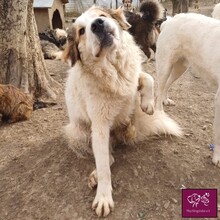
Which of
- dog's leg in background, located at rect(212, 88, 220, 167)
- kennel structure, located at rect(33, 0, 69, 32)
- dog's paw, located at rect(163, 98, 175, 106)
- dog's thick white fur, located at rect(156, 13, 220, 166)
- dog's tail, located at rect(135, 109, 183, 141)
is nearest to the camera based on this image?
dog's leg in background, located at rect(212, 88, 220, 167)

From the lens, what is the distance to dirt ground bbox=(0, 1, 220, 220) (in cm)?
244

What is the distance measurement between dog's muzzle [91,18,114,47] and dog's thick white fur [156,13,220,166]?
1.13 meters

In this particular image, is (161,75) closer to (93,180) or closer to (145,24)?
(93,180)

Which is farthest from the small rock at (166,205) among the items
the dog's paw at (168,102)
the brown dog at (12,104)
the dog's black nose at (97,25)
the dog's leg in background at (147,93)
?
the brown dog at (12,104)

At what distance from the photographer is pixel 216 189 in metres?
2.53

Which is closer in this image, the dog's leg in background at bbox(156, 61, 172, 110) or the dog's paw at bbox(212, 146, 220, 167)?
the dog's paw at bbox(212, 146, 220, 167)

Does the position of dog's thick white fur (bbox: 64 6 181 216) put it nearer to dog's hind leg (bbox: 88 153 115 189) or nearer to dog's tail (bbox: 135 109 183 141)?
dog's hind leg (bbox: 88 153 115 189)

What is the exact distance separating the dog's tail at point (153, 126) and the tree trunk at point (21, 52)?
198cm

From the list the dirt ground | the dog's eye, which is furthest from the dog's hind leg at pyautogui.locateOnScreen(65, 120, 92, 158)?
the dog's eye

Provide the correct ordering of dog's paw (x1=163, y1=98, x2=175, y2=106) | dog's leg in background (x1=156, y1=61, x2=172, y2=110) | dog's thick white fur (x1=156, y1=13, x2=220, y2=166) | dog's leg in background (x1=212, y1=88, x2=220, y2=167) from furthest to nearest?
dog's paw (x1=163, y1=98, x2=175, y2=106) → dog's leg in background (x1=156, y1=61, x2=172, y2=110) → dog's thick white fur (x1=156, y1=13, x2=220, y2=166) → dog's leg in background (x1=212, y1=88, x2=220, y2=167)

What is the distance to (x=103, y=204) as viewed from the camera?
92.7 inches

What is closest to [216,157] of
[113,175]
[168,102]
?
[113,175]

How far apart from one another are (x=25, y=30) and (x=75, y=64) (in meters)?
2.07

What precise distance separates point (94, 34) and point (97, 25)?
0.07 m
